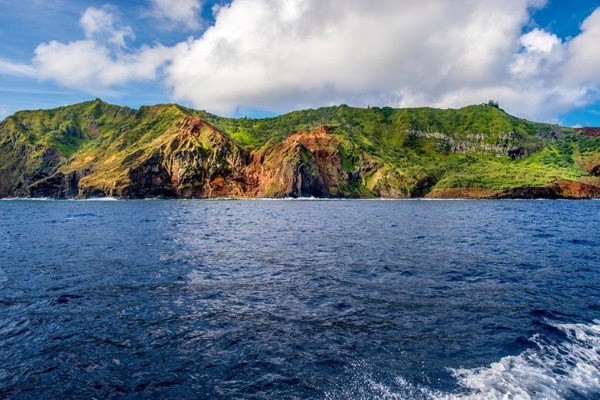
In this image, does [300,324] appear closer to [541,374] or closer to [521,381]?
[521,381]

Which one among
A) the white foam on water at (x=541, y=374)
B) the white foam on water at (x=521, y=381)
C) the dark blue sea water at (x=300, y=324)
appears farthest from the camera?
the dark blue sea water at (x=300, y=324)

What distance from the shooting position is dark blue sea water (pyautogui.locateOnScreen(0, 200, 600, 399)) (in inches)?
529

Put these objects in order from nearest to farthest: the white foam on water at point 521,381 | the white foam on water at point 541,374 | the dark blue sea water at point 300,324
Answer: the white foam on water at point 521,381, the white foam on water at point 541,374, the dark blue sea water at point 300,324

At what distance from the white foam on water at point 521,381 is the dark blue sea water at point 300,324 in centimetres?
7

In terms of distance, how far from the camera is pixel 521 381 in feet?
44.5

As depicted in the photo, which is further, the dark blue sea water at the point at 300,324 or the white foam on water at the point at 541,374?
the dark blue sea water at the point at 300,324

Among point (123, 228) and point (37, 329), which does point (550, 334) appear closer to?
point (37, 329)

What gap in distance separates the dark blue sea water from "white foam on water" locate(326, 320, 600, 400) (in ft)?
0.22

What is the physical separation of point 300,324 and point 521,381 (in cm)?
939

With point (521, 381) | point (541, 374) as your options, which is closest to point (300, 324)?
point (521, 381)

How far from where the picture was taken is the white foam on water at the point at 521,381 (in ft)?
41.4

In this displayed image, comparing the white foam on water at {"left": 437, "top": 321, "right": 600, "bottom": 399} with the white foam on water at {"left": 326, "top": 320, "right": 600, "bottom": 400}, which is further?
the white foam on water at {"left": 437, "top": 321, "right": 600, "bottom": 399}

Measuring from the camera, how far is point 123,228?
5978 centimetres

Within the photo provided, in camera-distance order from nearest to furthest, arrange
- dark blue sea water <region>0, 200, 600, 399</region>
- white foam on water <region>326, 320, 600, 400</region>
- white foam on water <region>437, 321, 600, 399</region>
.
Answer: white foam on water <region>326, 320, 600, 400</region> < white foam on water <region>437, 321, 600, 399</region> < dark blue sea water <region>0, 200, 600, 399</region>
